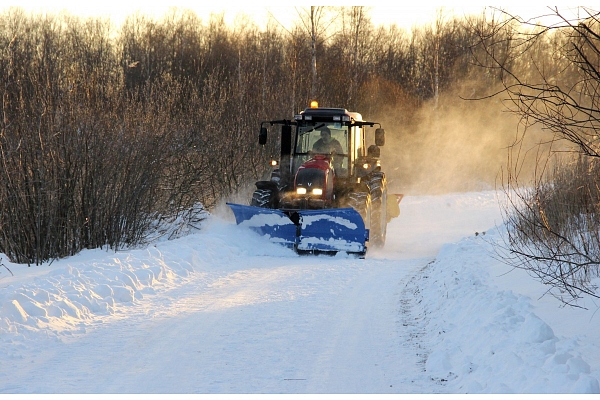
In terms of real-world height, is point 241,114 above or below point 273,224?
above

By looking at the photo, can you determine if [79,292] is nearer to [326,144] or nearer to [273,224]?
[273,224]

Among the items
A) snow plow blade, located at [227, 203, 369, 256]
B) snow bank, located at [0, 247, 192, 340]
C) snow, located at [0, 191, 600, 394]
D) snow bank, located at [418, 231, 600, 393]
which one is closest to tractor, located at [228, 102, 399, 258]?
snow plow blade, located at [227, 203, 369, 256]

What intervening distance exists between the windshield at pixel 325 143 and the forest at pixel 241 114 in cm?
259

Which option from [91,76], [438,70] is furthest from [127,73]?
[91,76]

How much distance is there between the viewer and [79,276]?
24.4 ft

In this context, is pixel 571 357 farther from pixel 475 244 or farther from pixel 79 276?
pixel 475 244

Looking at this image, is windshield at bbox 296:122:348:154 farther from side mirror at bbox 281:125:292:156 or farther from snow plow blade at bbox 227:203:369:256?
snow plow blade at bbox 227:203:369:256

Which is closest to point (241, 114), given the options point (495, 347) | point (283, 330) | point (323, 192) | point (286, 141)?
point (286, 141)

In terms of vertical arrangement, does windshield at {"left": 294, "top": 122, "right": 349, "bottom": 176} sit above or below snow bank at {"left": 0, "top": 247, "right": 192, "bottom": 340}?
above

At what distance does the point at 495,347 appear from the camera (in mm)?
5121

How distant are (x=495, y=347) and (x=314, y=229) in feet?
22.7

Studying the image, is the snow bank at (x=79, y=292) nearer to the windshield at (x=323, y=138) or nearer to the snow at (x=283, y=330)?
the snow at (x=283, y=330)

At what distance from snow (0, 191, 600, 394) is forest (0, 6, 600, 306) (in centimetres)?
136

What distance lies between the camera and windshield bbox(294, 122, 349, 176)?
13.1m
